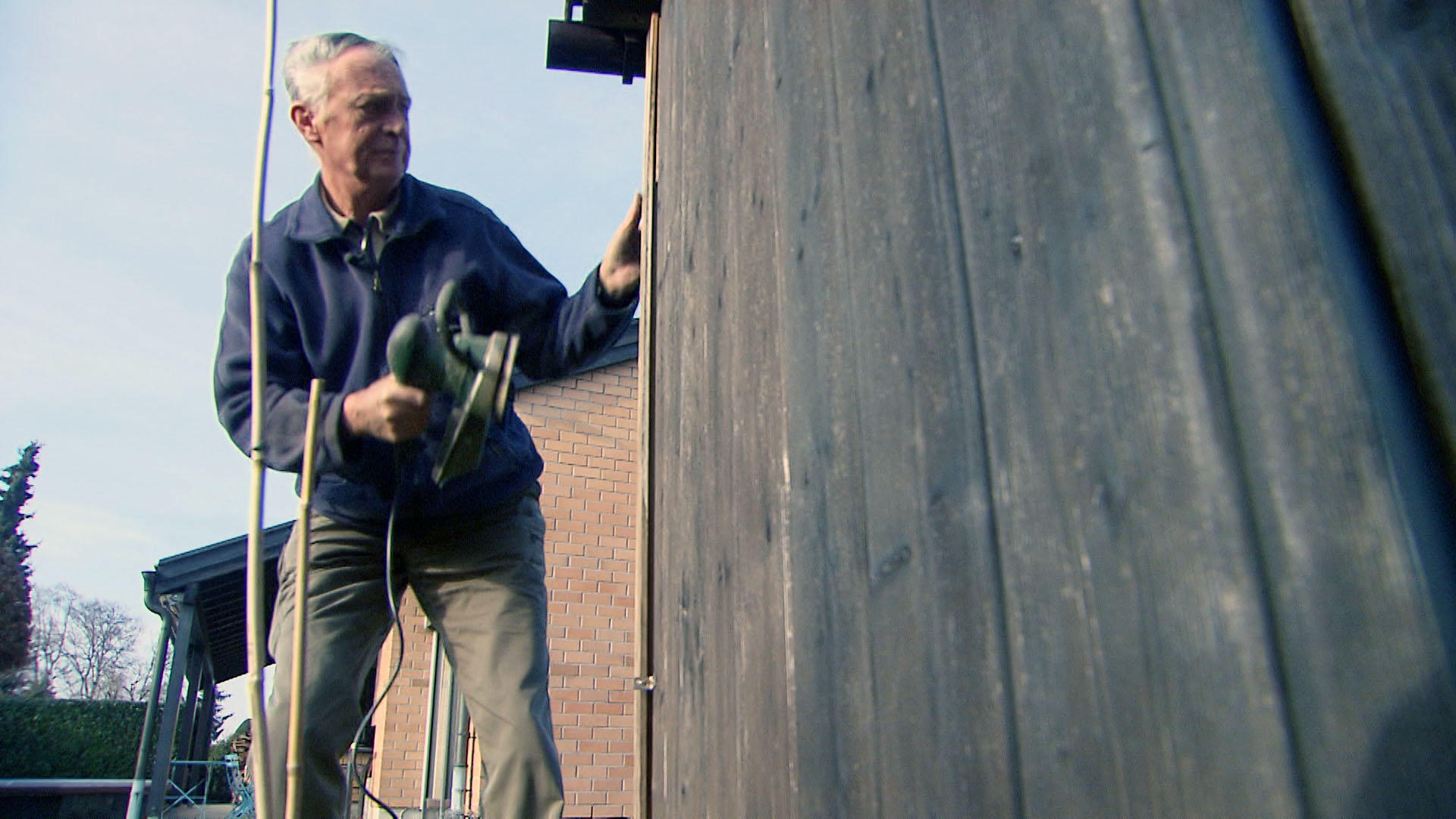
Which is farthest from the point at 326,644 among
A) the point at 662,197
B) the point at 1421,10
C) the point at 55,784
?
the point at 55,784

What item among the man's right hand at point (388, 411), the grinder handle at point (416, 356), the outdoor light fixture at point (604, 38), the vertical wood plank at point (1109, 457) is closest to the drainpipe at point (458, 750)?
the outdoor light fixture at point (604, 38)

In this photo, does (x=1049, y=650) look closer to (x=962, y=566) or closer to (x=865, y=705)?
(x=962, y=566)

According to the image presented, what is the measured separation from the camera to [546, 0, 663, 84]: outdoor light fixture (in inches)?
134

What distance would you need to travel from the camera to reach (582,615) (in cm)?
786

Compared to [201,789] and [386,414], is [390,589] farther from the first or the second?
[201,789]

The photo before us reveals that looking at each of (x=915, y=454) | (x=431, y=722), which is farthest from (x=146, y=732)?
(x=915, y=454)

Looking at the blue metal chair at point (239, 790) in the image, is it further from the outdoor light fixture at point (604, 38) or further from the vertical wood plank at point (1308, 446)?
the vertical wood plank at point (1308, 446)

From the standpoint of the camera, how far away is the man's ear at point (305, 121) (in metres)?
2.62

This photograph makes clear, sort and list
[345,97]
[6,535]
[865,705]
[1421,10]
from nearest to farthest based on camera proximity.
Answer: [1421,10] < [865,705] < [345,97] < [6,535]

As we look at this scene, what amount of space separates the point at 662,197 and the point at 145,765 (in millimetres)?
9376

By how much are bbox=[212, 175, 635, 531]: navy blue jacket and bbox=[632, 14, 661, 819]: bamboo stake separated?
0.12m

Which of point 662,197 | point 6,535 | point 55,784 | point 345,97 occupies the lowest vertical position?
point 55,784

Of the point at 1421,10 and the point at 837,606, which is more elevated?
the point at 1421,10

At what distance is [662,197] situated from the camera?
8.46 feet
